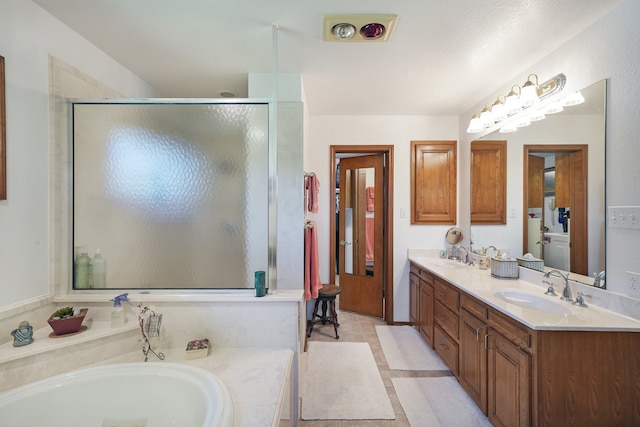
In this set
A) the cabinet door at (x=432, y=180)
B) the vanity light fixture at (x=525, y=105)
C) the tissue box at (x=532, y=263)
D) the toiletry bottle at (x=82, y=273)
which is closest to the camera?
the toiletry bottle at (x=82, y=273)

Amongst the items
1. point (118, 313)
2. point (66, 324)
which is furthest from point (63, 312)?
point (118, 313)

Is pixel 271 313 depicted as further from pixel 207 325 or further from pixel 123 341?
pixel 123 341

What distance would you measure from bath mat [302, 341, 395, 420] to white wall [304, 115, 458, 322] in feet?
2.74

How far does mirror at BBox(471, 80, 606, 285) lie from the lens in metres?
1.50

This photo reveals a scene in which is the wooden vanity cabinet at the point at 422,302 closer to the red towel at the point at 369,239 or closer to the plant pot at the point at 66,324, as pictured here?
the red towel at the point at 369,239

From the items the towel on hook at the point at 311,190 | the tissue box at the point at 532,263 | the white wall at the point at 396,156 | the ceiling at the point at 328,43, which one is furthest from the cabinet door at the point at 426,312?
the ceiling at the point at 328,43

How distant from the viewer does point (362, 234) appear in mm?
3359

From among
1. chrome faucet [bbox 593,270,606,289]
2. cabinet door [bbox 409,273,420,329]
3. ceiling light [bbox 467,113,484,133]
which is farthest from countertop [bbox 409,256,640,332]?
ceiling light [bbox 467,113,484,133]

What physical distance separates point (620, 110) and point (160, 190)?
2.64 meters

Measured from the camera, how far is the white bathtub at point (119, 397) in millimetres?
1107

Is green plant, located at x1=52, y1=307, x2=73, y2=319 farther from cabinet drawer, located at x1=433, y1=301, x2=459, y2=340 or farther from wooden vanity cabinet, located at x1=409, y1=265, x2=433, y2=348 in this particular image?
wooden vanity cabinet, located at x1=409, y1=265, x2=433, y2=348

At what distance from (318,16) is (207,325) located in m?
1.92

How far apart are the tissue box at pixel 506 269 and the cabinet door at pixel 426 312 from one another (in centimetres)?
57

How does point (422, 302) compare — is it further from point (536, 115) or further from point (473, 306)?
point (536, 115)
